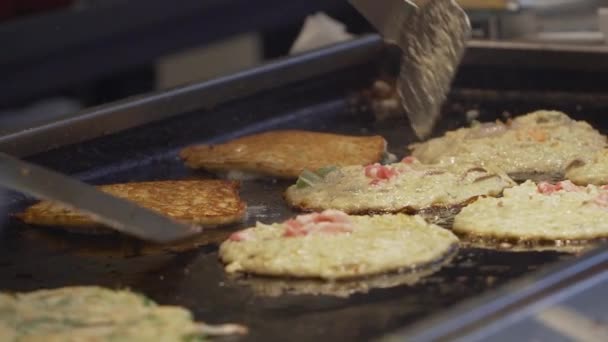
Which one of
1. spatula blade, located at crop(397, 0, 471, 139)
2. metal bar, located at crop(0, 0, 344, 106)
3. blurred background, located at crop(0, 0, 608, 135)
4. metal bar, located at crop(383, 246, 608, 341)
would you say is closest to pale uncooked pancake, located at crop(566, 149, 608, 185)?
spatula blade, located at crop(397, 0, 471, 139)

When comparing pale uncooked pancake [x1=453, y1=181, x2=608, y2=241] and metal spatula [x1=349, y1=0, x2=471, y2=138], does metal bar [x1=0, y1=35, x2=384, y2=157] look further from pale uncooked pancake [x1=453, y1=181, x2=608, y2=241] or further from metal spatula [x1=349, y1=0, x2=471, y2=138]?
pale uncooked pancake [x1=453, y1=181, x2=608, y2=241]

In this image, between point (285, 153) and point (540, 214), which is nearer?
point (540, 214)

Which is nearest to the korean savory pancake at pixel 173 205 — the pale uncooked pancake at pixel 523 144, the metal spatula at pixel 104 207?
the metal spatula at pixel 104 207

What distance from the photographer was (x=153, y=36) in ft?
23.6

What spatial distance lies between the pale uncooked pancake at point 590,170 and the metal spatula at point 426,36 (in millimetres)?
456

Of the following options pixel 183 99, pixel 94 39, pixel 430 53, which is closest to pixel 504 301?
pixel 430 53

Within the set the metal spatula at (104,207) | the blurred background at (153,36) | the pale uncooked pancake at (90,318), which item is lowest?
the blurred background at (153,36)

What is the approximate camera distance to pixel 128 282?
2881 mm

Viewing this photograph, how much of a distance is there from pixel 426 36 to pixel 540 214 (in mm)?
637

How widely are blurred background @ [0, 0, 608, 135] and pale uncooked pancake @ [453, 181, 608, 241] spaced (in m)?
1.91

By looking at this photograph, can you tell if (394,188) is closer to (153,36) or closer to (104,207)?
(104,207)

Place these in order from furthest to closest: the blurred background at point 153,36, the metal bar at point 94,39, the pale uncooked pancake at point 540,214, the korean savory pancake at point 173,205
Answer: the metal bar at point 94,39 → the blurred background at point 153,36 → the korean savory pancake at point 173,205 → the pale uncooked pancake at point 540,214

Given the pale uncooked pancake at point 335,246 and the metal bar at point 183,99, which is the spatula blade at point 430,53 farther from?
the metal bar at point 183,99

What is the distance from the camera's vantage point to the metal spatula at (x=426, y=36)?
3.44 meters
